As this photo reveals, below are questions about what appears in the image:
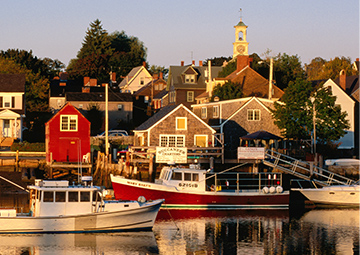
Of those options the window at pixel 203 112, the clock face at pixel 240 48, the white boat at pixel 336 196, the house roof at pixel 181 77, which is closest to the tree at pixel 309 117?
the window at pixel 203 112

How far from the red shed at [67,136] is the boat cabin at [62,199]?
2497cm

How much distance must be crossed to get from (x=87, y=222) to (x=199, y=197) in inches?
454

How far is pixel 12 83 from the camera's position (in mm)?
76000

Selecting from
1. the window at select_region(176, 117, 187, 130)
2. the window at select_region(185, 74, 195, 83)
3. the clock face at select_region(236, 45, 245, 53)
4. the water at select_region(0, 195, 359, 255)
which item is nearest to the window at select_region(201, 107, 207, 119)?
the window at select_region(176, 117, 187, 130)

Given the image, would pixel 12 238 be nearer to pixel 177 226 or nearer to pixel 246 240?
pixel 177 226

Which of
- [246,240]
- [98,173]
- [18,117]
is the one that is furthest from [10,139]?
[246,240]

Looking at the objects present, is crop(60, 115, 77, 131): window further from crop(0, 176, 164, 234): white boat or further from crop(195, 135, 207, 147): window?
crop(0, 176, 164, 234): white boat

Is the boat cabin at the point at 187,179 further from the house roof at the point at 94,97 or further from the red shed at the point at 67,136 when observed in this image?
the house roof at the point at 94,97

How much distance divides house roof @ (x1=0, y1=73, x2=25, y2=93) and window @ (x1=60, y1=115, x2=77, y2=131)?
677 inches

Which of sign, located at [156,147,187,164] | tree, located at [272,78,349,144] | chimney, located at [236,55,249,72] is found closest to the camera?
sign, located at [156,147,187,164]

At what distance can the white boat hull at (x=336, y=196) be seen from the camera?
4678 cm

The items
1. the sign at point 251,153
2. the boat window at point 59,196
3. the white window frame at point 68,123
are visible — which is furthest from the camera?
the white window frame at point 68,123

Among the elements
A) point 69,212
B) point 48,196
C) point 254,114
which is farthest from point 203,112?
point 48,196

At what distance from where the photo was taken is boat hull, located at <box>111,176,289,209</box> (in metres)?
43.4
